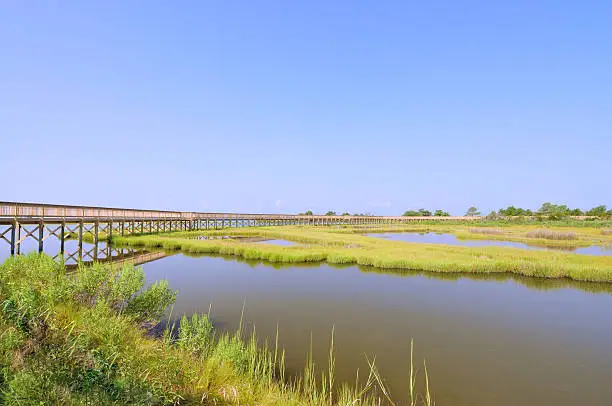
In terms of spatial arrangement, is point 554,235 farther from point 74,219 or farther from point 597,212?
point 597,212

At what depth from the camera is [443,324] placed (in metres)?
11.5

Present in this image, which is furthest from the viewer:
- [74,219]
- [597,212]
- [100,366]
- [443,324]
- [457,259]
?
[597,212]

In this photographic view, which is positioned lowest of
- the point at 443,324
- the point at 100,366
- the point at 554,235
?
the point at 443,324

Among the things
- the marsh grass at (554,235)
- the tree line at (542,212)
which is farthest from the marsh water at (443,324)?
the tree line at (542,212)

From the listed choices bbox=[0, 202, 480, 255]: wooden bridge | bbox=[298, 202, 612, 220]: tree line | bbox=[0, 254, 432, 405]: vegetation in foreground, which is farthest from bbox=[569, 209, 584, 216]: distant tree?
bbox=[0, 254, 432, 405]: vegetation in foreground

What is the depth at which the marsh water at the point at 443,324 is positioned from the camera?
7586 mm

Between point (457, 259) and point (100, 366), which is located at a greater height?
point (100, 366)

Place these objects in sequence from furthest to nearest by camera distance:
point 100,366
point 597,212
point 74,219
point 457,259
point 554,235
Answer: point 597,212 → point 554,235 → point 74,219 → point 457,259 → point 100,366

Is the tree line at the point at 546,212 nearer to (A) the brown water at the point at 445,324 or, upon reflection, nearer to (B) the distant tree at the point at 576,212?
(B) the distant tree at the point at 576,212

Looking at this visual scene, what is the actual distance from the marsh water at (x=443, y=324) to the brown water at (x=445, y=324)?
37 mm

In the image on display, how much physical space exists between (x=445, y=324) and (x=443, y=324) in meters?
0.07

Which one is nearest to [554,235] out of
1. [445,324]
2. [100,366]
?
[445,324]

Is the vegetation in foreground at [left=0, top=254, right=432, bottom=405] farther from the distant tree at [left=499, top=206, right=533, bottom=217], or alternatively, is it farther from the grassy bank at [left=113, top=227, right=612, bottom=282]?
the distant tree at [left=499, top=206, right=533, bottom=217]

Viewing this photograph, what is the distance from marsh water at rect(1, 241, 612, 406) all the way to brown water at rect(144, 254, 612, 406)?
4cm
